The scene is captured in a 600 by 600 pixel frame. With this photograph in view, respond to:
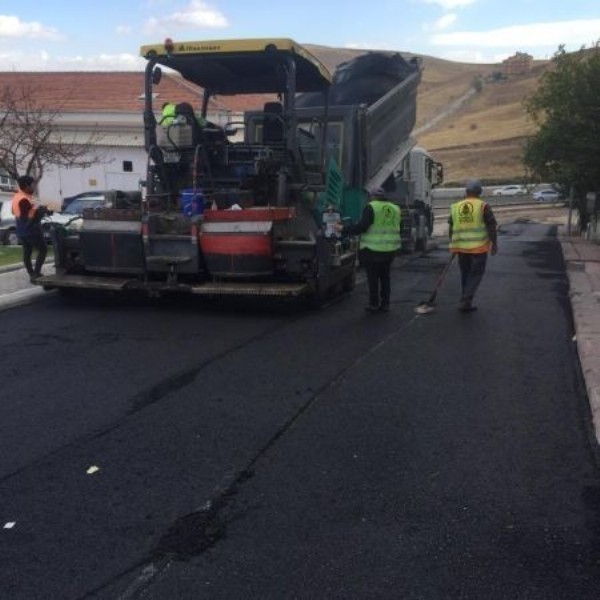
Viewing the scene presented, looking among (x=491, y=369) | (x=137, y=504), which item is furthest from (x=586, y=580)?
(x=491, y=369)

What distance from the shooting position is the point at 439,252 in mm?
20078

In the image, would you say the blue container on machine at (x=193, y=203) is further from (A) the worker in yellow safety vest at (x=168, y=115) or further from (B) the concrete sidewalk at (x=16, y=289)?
(B) the concrete sidewalk at (x=16, y=289)

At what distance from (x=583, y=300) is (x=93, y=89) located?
28.9m

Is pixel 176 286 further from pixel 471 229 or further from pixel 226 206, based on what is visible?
pixel 471 229

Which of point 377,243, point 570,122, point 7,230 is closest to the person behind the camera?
point 377,243

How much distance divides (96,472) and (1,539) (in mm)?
839

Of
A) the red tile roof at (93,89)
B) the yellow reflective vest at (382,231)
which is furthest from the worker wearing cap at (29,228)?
the red tile roof at (93,89)

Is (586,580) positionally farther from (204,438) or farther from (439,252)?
(439,252)

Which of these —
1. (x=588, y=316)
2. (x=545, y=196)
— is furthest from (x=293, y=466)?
(x=545, y=196)

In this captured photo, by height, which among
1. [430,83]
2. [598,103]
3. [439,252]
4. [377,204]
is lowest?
[439,252]

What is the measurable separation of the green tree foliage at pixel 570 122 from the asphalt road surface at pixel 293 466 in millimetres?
17227

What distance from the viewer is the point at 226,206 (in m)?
9.59

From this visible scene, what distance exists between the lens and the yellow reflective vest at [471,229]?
388 inches

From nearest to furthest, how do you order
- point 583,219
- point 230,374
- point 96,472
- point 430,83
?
1. point 96,472
2. point 230,374
3. point 583,219
4. point 430,83
